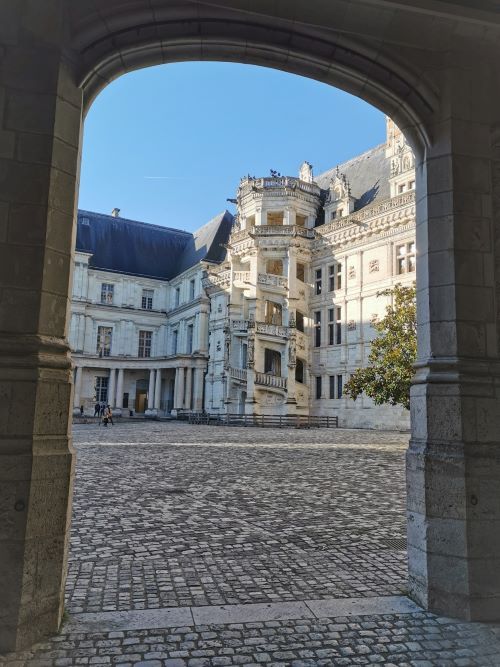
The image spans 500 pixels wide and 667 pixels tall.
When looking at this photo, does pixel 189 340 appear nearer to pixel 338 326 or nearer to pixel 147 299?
pixel 147 299

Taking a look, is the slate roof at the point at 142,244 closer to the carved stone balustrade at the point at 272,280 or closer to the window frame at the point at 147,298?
the window frame at the point at 147,298

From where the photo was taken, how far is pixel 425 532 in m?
4.21

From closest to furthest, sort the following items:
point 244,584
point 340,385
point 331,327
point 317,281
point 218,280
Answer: point 244,584, point 340,385, point 331,327, point 317,281, point 218,280

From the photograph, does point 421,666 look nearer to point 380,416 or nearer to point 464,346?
point 464,346

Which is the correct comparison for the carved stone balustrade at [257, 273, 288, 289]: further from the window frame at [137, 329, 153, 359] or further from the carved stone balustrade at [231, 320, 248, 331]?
the window frame at [137, 329, 153, 359]

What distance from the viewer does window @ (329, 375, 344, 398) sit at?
35.7 meters

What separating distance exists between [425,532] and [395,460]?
1089 centimetres

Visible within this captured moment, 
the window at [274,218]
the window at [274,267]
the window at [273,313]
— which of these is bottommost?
the window at [273,313]

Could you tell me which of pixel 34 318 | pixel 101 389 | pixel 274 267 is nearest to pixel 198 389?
pixel 101 389

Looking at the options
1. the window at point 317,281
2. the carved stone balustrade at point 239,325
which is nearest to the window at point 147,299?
the carved stone balustrade at point 239,325

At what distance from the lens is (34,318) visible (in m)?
3.76

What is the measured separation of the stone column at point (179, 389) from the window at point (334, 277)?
58.2 feet

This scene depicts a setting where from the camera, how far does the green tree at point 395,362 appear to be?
17.6m

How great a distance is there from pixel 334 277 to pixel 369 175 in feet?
29.0
